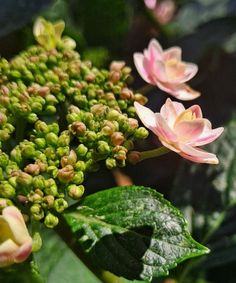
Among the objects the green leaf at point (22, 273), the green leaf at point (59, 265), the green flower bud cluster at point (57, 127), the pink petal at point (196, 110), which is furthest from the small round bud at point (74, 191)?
the green leaf at point (59, 265)

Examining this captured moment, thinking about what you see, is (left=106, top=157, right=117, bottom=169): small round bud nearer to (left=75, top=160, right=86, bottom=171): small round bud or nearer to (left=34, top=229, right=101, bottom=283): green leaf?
(left=75, top=160, right=86, bottom=171): small round bud

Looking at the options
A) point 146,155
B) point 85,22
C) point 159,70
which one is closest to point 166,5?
point 85,22

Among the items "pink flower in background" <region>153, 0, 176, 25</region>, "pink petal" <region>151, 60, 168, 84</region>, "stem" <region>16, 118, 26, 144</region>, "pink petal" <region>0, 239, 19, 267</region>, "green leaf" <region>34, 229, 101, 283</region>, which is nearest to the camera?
"pink petal" <region>0, 239, 19, 267</region>

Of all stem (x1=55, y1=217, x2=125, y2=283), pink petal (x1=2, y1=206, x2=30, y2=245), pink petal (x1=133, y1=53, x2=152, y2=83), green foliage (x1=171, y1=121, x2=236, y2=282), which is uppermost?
pink petal (x1=2, y1=206, x2=30, y2=245)

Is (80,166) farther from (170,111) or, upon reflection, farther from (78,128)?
(170,111)

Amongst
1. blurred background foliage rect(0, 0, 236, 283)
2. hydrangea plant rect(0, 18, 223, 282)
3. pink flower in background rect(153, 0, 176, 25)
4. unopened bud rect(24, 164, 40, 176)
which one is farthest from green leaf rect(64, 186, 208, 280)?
pink flower in background rect(153, 0, 176, 25)

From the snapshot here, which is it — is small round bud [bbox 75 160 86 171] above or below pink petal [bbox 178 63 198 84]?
above

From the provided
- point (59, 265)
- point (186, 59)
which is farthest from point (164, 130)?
point (186, 59)
